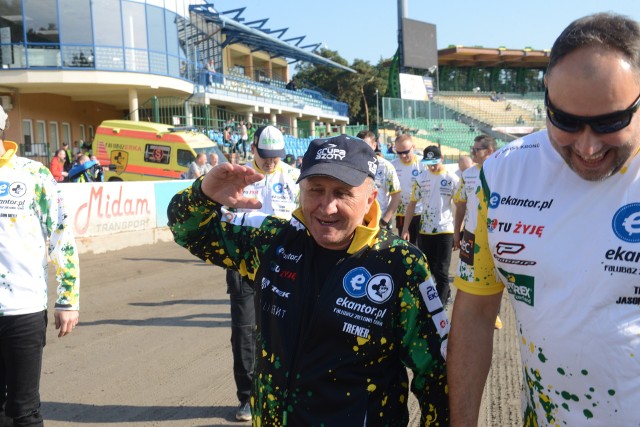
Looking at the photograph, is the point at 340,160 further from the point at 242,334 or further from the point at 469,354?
the point at 242,334

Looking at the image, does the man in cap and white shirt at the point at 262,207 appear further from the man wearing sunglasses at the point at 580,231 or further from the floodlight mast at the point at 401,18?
the floodlight mast at the point at 401,18

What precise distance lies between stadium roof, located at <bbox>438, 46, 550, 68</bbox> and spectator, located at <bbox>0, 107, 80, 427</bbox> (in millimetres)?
62439

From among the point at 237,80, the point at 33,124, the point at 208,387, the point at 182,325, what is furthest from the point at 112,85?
the point at 208,387

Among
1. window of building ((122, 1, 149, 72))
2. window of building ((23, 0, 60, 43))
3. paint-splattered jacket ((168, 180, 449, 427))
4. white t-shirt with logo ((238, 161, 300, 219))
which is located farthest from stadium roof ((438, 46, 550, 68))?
paint-splattered jacket ((168, 180, 449, 427))

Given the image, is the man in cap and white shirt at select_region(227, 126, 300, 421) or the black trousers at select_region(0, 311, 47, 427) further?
the man in cap and white shirt at select_region(227, 126, 300, 421)

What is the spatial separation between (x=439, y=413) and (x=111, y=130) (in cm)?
1944

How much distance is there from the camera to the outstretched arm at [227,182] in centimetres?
234

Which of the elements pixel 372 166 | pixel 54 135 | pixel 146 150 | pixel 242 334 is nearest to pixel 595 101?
pixel 372 166

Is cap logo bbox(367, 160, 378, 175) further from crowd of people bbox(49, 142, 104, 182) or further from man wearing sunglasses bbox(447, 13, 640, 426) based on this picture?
crowd of people bbox(49, 142, 104, 182)

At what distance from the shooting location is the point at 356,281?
6.72ft

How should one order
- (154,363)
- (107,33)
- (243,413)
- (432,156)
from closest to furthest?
1. (243,413)
2. (154,363)
3. (432,156)
4. (107,33)

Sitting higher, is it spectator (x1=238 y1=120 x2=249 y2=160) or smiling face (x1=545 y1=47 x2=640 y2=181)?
spectator (x1=238 y1=120 x2=249 y2=160)

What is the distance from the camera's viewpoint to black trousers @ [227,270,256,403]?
4.34 metres

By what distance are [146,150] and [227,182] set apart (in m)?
17.2
